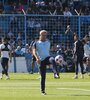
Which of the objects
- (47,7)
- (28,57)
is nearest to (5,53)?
(28,57)

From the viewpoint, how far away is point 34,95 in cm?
1786

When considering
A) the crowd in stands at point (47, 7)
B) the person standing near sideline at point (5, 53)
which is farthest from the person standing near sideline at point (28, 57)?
the person standing near sideline at point (5, 53)

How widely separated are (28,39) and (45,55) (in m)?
17.9

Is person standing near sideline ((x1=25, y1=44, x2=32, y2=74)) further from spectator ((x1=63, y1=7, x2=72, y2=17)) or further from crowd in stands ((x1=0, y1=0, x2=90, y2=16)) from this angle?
spectator ((x1=63, y1=7, x2=72, y2=17))

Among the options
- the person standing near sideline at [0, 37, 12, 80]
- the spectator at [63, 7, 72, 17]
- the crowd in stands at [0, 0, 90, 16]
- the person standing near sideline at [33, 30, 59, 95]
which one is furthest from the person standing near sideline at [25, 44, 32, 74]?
the person standing near sideline at [33, 30, 59, 95]

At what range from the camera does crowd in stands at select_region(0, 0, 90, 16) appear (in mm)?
40688

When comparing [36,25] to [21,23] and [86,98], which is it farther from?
[86,98]

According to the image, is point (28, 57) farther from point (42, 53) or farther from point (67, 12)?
point (42, 53)

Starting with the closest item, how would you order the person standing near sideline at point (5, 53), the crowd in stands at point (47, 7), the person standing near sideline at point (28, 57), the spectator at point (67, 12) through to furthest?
the person standing near sideline at point (5, 53) → the person standing near sideline at point (28, 57) → the spectator at point (67, 12) → the crowd in stands at point (47, 7)

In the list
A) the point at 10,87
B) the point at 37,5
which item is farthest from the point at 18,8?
the point at 10,87

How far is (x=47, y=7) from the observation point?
138 ft

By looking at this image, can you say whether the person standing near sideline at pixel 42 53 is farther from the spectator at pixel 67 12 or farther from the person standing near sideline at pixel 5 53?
the spectator at pixel 67 12

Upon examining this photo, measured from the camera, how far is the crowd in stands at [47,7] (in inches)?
1602

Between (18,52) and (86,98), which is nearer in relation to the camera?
(86,98)
